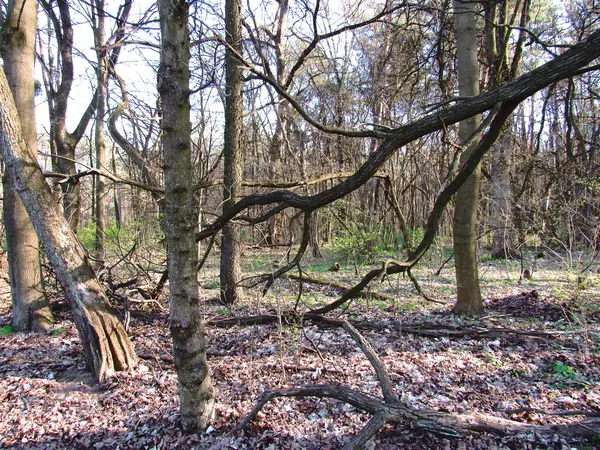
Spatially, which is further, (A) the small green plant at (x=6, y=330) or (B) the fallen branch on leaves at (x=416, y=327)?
(A) the small green plant at (x=6, y=330)

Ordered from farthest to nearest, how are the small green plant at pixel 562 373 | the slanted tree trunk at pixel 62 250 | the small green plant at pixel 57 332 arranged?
1. the small green plant at pixel 57 332
2. the slanted tree trunk at pixel 62 250
3. the small green plant at pixel 562 373

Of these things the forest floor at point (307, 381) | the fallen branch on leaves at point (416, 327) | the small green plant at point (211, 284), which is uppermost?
the small green plant at point (211, 284)

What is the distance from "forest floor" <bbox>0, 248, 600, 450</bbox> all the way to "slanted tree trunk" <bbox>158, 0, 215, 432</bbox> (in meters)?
0.56

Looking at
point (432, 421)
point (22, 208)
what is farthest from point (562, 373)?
point (22, 208)

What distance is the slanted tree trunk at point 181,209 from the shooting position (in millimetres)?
2348

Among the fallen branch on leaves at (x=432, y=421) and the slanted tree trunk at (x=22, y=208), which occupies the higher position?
the slanted tree trunk at (x=22, y=208)

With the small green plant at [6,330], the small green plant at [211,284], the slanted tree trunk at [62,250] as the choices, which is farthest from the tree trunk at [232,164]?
the small green plant at [6,330]

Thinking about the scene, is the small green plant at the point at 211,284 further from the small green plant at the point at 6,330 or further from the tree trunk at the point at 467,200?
the tree trunk at the point at 467,200

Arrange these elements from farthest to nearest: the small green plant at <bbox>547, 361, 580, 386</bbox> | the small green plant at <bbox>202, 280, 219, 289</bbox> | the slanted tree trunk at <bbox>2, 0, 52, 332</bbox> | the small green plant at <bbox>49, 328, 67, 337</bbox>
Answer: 1. the small green plant at <bbox>202, 280, 219, 289</bbox>
2. the small green plant at <bbox>49, 328, 67, 337</bbox>
3. the slanted tree trunk at <bbox>2, 0, 52, 332</bbox>
4. the small green plant at <bbox>547, 361, 580, 386</bbox>

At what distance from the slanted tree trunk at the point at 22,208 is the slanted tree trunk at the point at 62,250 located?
1.33 metres

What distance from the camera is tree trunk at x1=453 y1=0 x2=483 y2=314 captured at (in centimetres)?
492

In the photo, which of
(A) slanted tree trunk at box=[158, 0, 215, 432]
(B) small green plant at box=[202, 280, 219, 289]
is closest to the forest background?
(A) slanted tree trunk at box=[158, 0, 215, 432]

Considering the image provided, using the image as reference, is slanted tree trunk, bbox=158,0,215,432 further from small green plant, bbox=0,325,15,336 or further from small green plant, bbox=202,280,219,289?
small green plant, bbox=202,280,219,289

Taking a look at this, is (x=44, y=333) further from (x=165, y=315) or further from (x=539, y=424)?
(x=539, y=424)
